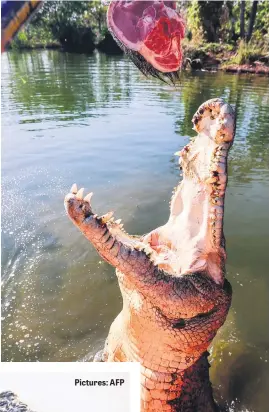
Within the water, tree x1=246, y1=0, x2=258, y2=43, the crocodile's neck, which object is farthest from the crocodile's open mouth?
tree x1=246, y1=0, x2=258, y2=43

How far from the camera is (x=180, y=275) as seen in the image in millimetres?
1929

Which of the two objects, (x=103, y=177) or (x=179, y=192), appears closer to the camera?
(x=179, y=192)

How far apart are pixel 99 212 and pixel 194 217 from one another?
3141 mm

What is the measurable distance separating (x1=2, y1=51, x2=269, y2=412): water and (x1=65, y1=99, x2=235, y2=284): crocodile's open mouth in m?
1.45

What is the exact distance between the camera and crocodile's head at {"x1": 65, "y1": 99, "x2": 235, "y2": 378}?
1.75 m

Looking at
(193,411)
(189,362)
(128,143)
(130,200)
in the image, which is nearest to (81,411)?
(189,362)

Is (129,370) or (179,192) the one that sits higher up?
(179,192)

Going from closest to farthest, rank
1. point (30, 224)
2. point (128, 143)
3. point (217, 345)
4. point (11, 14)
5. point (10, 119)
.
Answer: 1. point (11, 14)
2. point (217, 345)
3. point (30, 224)
4. point (128, 143)
5. point (10, 119)

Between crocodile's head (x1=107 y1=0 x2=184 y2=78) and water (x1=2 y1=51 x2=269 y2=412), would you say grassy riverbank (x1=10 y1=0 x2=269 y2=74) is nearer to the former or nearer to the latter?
water (x1=2 y1=51 x2=269 y2=412)

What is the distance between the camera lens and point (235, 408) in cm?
277

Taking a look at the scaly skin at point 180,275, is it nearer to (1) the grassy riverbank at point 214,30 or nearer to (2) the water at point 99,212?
A: (2) the water at point 99,212

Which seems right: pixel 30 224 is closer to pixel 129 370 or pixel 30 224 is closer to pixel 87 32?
pixel 129 370

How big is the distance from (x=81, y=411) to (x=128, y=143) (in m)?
6.47

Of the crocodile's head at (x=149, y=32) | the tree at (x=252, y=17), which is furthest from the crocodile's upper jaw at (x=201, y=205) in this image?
the tree at (x=252, y=17)
